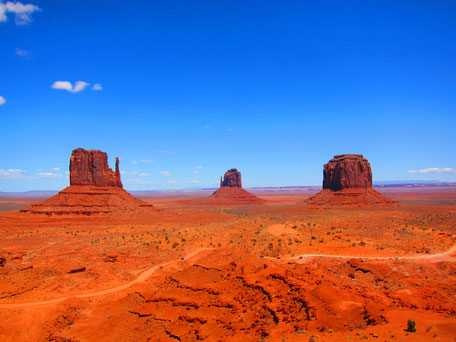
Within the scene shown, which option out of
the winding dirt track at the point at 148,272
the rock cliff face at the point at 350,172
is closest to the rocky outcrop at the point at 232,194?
the rock cliff face at the point at 350,172

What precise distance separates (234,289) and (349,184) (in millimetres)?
73238

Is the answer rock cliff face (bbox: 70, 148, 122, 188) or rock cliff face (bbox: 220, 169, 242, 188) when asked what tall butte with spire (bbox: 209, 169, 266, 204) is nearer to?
rock cliff face (bbox: 220, 169, 242, 188)

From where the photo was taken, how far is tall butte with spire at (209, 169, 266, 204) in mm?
115250

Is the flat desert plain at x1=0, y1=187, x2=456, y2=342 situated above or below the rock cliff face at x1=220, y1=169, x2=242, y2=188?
below

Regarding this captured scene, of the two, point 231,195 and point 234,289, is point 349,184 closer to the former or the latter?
point 231,195

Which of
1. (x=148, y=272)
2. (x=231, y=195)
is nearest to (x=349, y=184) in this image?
(x=231, y=195)

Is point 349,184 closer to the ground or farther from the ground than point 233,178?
closer to the ground

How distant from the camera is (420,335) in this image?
26.1ft

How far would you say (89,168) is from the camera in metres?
60.2

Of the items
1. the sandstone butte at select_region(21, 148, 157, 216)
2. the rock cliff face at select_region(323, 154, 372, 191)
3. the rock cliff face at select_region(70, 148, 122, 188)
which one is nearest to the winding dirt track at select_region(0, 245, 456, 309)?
the sandstone butte at select_region(21, 148, 157, 216)

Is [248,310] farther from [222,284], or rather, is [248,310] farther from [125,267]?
[125,267]

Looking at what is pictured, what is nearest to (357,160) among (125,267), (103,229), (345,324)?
(103,229)

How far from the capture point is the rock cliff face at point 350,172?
259 feet

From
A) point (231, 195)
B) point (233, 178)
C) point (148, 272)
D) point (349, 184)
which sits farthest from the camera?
point (233, 178)
